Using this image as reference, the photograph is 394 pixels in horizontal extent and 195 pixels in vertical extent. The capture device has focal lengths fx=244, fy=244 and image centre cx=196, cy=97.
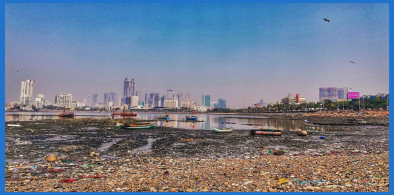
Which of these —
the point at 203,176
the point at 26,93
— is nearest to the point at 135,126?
the point at 203,176

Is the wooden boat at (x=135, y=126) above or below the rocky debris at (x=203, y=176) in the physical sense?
below

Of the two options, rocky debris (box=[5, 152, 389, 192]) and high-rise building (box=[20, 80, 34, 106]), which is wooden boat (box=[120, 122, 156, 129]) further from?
high-rise building (box=[20, 80, 34, 106])

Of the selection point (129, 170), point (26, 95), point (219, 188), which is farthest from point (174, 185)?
point (26, 95)

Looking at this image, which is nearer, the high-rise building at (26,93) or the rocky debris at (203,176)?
the rocky debris at (203,176)

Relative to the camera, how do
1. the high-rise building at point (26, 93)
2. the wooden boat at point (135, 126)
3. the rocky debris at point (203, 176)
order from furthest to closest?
1. the high-rise building at point (26, 93)
2. the wooden boat at point (135, 126)
3. the rocky debris at point (203, 176)

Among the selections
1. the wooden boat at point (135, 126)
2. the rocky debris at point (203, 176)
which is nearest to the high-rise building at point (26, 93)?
the wooden boat at point (135, 126)

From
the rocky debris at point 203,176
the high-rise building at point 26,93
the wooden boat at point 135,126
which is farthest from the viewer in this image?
the high-rise building at point 26,93

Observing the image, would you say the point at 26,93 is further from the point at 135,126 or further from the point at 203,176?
the point at 203,176

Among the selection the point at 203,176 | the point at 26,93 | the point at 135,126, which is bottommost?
the point at 135,126

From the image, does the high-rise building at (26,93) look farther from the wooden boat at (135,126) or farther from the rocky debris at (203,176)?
the rocky debris at (203,176)

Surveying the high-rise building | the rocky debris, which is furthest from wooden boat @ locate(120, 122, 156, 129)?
the high-rise building

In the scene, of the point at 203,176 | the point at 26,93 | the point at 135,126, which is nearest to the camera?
the point at 203,176

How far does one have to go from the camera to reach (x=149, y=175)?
8789 millimetres

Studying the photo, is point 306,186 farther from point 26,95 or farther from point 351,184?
point 26,95
